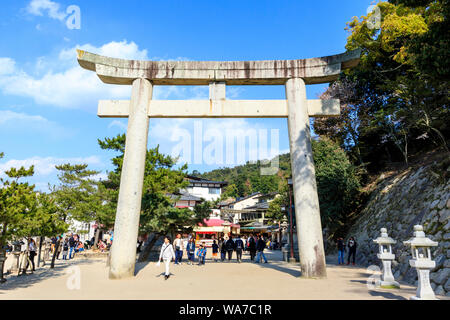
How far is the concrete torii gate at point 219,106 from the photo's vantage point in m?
8.83

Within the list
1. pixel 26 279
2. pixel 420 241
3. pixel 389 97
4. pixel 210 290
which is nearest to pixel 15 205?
pixel 26 279

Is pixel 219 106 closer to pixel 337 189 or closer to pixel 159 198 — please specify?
pixel 159 198

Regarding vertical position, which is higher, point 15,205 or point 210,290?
point 15,205

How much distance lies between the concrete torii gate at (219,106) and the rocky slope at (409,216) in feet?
10.4

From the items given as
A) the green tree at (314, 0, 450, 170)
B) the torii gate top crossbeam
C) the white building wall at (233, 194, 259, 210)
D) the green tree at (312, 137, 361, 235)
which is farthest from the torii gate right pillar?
the white building wall at (233, 194, 259, 210)

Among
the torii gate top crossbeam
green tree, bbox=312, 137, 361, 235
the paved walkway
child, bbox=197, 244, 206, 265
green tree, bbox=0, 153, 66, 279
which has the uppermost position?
the torii gate top crossbeam

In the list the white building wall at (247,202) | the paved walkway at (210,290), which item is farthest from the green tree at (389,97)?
the white building wall at (247,202)

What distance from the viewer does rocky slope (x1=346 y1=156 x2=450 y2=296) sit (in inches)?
328

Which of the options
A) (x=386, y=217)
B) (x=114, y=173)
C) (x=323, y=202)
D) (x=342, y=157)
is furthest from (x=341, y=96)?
(x=114, y=173)

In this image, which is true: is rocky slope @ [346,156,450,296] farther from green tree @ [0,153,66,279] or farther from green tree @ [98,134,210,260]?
green tree @ [0,153,66,279]

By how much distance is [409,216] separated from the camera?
1206cm

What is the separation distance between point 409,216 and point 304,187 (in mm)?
6468

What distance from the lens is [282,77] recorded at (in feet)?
33.1

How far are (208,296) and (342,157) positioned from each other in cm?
1538
